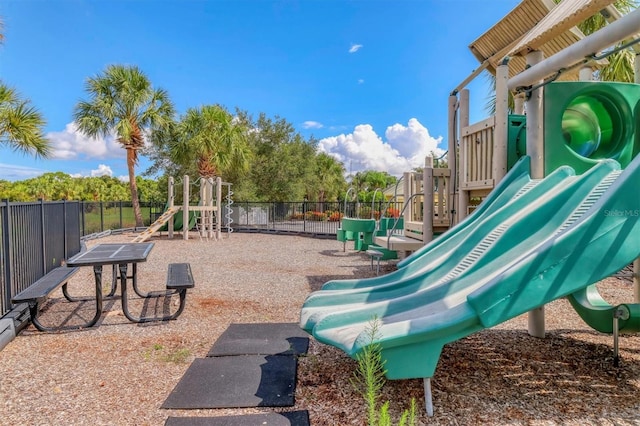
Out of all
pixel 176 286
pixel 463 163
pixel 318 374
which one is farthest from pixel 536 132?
pixel 176 286

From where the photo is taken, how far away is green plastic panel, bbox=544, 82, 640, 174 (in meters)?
3.69

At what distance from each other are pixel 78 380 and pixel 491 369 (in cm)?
329

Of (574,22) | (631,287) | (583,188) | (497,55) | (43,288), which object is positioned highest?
(497,55)

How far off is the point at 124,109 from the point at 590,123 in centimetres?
1782

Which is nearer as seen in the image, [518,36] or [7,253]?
[7,253]

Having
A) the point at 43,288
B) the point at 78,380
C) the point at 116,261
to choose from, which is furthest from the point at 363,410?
the point at 43,288

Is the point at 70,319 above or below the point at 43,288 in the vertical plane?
below

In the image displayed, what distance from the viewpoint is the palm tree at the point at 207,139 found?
1783 centimetres

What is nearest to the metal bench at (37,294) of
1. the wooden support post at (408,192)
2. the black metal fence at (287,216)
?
the wooden support post at (408,192)

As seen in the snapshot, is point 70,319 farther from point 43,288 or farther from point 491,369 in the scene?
point 491,369

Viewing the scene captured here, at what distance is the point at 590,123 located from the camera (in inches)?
162

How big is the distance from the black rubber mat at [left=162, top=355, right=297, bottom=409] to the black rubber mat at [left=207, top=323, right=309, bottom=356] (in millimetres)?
137

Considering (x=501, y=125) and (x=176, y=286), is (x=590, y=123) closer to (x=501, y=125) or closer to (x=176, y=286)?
(x=501, y=125)

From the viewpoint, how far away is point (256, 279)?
7.24 meters
